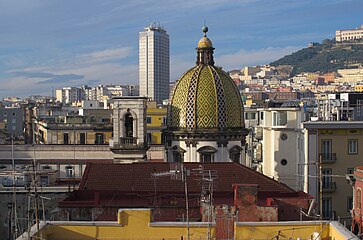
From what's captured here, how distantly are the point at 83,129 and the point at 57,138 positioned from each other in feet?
6.22

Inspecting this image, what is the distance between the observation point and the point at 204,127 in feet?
97.7

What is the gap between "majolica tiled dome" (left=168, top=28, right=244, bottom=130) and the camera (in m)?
29.9

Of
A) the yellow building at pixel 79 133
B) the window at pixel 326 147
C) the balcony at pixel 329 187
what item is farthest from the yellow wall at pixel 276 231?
the yellow building at pixel 79 133

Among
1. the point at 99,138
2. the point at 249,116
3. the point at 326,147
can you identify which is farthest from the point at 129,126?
the point at 249,116

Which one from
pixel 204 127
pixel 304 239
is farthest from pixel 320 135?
pixel 304 239

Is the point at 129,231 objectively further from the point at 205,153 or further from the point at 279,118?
the point at 279,118

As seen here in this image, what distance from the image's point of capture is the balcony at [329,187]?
1177 inches

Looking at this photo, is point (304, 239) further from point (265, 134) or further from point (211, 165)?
point (265, 134)

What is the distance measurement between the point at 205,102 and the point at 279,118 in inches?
230

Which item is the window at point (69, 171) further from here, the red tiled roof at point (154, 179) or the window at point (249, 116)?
the window at point (249, 116)

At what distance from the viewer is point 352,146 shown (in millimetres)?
30609

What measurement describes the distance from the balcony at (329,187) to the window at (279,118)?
502cm

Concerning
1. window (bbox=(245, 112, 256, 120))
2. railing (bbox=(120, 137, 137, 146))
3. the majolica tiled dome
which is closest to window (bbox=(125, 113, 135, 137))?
railing (bbox=(120, 137, 137, 146))

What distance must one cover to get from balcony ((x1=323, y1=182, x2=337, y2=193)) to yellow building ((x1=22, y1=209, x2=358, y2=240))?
51.9ft
